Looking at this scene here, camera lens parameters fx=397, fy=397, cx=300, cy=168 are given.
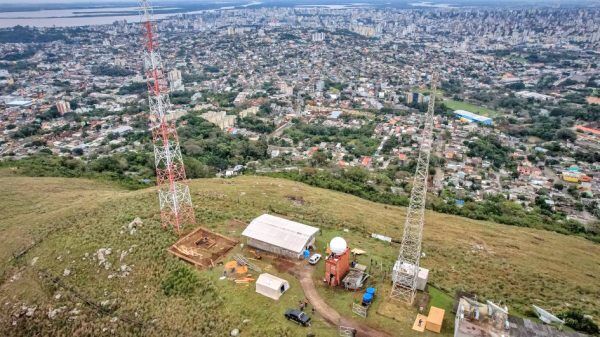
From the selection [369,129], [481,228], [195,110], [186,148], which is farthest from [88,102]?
[481,228]

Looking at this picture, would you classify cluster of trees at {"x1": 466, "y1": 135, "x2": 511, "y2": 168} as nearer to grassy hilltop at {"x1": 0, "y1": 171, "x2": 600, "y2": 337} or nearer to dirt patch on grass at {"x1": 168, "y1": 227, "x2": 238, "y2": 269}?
grassy hilltop at {"x1": 0, "y1": 171, "x2": 600, "y2": 337}

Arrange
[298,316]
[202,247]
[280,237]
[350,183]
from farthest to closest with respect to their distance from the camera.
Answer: [350,183], [202,247], [280,237], [298,316]

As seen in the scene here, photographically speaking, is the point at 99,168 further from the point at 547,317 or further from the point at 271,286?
the point at 547,317

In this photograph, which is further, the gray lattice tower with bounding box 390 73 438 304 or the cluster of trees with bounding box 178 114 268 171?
the cluster of trees with bounding box 178 114 268 171

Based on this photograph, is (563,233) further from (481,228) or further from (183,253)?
(183,253)

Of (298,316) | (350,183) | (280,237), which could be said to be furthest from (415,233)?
(350,183)

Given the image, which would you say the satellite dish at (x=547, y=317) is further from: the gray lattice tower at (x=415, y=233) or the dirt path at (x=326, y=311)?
the dirt path at (x=326, y=311)

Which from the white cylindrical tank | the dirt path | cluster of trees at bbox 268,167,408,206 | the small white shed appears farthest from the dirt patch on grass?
cluster of trees at bbox 268,167,408,206
